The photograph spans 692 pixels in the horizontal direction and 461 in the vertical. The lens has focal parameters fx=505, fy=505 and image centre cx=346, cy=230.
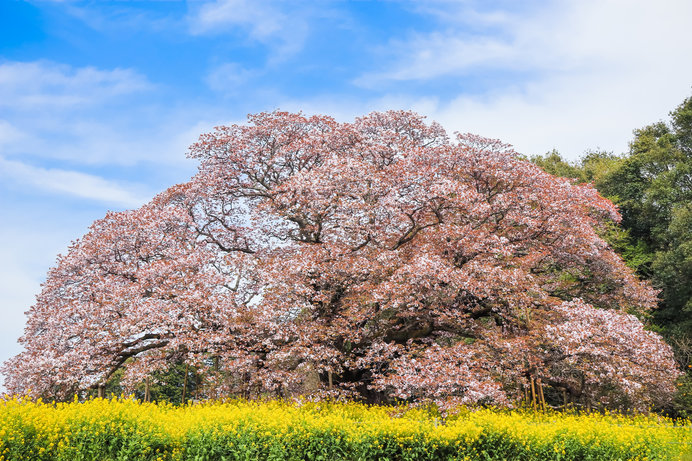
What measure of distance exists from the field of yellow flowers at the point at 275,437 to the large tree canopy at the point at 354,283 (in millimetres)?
2358

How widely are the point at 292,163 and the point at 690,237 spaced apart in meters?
21.5

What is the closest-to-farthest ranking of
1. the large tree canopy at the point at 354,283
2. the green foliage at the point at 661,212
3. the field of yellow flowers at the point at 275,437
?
the field of yellow flowers at the point at 275,437, the large tree canopy at the point at 354,283, the green foliage at the point at 661,212

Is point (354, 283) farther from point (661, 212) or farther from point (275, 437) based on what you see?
point (661, 212)

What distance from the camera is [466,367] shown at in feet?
42.6

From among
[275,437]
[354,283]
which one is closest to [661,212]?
[354,283]

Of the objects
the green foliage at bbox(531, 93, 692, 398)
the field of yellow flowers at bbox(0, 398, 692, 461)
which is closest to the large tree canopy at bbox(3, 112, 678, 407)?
the field of yellow flowers at bbox(0, 398, 692, 461)

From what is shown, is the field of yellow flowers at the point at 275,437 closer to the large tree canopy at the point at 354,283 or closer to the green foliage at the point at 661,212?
the large tree canopy at the point at 354,283

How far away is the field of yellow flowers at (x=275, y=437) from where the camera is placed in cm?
796


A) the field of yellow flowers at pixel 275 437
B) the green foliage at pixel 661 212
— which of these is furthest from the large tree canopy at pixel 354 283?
the green foliage at pixel 661 212

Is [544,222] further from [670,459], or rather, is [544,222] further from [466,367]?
[670,459]

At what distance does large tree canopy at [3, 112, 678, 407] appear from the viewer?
1450 cm

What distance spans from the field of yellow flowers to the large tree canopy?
7.74ft

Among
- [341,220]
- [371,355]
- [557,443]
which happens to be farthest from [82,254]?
[557,443]

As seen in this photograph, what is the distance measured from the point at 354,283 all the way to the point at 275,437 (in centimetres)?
786
